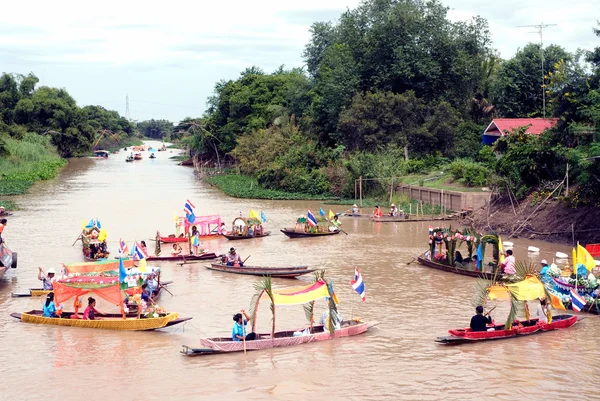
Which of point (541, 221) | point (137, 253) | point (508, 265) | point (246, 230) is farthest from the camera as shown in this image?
point (246, 230)

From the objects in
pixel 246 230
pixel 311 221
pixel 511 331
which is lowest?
pixel 511 331

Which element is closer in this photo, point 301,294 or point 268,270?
point 301,294

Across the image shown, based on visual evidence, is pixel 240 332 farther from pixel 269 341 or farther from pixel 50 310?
pixel 50 310

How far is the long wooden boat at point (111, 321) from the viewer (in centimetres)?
1561

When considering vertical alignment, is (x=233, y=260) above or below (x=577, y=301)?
above

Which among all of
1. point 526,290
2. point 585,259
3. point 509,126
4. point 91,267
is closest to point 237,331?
point 526,290

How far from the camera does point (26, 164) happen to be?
56.2 m

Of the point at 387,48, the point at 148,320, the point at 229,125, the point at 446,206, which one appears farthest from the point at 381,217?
the point at 229,125

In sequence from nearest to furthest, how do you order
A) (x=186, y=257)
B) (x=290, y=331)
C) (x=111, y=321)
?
1. (x=290, y=331)
2. (x=111, y=321)
3. (x=186, y=257)

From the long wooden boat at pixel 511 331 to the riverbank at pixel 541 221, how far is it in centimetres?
980

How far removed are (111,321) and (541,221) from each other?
58.1ft

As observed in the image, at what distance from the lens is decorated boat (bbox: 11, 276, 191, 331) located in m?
15.7

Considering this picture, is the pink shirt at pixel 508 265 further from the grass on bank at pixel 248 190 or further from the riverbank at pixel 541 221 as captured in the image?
the grass on bank at pixel 248 190

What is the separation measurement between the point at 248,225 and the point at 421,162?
15.8 metres
